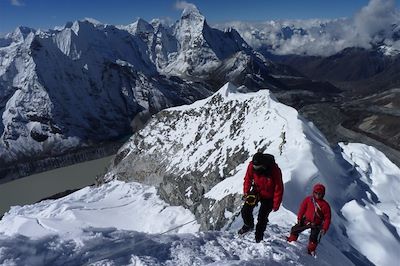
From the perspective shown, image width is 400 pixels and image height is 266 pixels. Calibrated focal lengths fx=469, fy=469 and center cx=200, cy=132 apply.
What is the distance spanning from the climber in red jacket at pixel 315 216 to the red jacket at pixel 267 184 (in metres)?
2.04

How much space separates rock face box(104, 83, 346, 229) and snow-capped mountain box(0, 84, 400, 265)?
25 centimetres

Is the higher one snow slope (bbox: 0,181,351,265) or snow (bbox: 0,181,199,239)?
snow slope (bbox: 0,181,351,265)

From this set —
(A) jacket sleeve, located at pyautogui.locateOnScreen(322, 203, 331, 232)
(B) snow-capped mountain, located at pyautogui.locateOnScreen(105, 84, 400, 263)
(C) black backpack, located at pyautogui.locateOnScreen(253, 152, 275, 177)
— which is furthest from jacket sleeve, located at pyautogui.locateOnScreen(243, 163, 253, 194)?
(B) snow-capped mountain, located at pyautogui.locateOnScreen(105, 84, 400, 263)

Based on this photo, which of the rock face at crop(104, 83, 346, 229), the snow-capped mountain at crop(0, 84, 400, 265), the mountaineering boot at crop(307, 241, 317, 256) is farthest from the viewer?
the rock face at crop(104, 83, 346, 229)

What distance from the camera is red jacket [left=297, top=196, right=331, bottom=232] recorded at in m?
18.6

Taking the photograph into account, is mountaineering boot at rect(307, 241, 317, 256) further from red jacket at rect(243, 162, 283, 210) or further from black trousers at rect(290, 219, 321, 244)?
red jacket at rect(243, 162, 283, 210)

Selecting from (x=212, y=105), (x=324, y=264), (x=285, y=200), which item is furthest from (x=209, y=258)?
(x=212, y=105)

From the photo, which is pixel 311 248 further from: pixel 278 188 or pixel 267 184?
pixel 267 184

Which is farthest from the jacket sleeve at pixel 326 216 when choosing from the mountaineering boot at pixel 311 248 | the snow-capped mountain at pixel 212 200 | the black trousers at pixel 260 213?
the black trousers at pixel 260 213

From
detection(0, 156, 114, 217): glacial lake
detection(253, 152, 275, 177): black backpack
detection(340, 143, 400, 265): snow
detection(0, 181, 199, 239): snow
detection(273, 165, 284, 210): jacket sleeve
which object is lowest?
detection(0, 156, 114, 217): glacial lake

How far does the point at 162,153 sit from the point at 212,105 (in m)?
13.9

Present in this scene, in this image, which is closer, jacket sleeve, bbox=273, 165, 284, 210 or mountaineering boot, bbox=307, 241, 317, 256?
jacket sleeve, bbox=273, 165, 284, 210

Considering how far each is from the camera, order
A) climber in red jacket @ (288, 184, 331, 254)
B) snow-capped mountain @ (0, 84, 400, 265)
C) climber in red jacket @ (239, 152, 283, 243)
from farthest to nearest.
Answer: climber in red jacket @ (288, 184, 331, 254), snow-capped mountain @ (0, 84, 400, 265), climber in red jacket @ (239, 152, 283, 243)

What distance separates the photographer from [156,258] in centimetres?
1722
